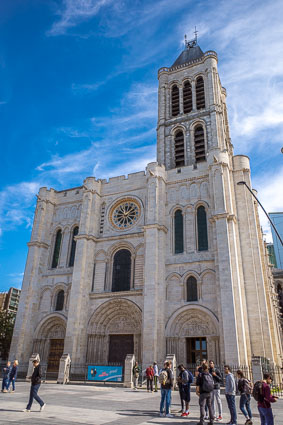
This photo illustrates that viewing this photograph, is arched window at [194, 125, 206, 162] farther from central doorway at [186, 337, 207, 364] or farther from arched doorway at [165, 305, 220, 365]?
central doorway at [186, 337, 207, 364]

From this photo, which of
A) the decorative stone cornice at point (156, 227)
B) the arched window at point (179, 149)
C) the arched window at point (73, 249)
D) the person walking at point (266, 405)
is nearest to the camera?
the person walking at point (266, 405)

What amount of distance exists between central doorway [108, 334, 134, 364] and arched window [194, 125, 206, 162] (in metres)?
16.4

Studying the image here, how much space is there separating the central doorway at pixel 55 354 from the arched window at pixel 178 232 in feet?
38.8

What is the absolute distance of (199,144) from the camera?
30203 mm

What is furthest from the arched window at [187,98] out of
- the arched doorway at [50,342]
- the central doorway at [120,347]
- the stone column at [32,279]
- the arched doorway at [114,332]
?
the arched doorway at [50,342]

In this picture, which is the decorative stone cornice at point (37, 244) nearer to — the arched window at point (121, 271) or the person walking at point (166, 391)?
the arched window at point (121, 271)

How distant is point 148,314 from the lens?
71.7 feet

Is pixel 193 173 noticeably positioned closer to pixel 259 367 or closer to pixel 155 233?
pixel 155 233

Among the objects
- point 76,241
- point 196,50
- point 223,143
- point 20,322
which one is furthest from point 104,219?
point 196,50

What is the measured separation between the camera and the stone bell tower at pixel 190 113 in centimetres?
2999

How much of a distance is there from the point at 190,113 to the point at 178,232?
13430 millimetres

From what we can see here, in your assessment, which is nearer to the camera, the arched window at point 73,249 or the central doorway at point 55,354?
the central doorway at point 55,354

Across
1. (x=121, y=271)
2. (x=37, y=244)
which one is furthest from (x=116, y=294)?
(x=37, y=244)

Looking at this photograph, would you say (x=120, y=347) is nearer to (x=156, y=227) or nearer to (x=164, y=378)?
(x=156, y=227)
